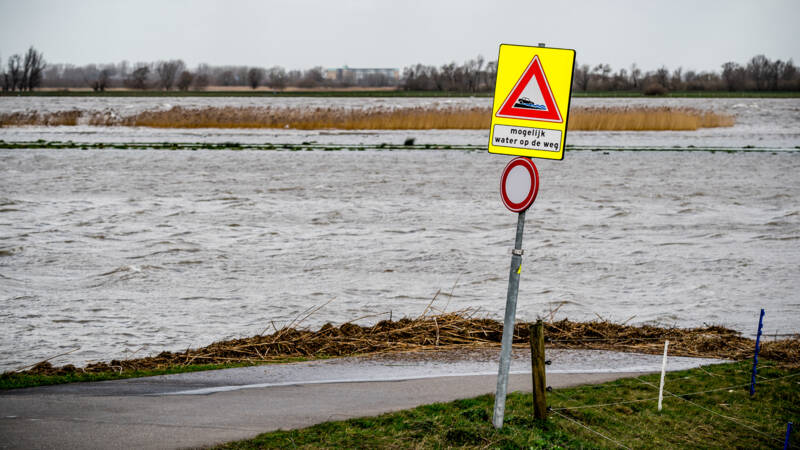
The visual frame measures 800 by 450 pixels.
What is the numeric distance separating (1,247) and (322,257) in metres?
7.93

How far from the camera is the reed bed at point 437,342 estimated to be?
1015 centimetres

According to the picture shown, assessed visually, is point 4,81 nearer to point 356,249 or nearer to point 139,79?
point 139,79

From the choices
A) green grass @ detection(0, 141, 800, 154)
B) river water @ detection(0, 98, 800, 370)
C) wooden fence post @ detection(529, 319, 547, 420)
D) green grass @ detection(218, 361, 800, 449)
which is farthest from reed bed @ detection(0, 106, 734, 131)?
wooden fence post @ detection(529, 319, 547, 420)

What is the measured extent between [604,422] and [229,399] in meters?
3.64

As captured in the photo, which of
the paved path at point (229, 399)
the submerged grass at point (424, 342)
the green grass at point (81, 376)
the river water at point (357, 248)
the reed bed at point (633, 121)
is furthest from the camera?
the reed bed at point (633, 121)

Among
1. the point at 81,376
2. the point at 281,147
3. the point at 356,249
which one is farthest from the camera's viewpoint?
the point at 281,147

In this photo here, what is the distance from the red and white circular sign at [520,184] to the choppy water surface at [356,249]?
596 cm

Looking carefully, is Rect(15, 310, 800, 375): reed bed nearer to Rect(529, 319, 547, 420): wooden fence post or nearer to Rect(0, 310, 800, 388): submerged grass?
Rect(0, 310, 800, 388): submerged grass

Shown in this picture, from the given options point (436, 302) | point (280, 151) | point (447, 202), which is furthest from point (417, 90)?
point (436, 302)

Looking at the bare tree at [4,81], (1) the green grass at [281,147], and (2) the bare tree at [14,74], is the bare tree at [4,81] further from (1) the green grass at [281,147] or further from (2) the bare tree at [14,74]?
(1) the green grass at [281,147]

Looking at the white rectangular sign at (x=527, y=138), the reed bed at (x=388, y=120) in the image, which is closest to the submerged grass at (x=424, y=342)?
the white rectangular sign at (x=527, y=138)

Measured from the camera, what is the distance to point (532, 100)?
670 cm

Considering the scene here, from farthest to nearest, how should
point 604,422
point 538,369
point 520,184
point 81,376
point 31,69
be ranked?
1. point 31,69
2. point 81,376
3. point 604,422
4. point 538,369
5. point 520,184

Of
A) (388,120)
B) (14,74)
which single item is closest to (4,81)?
(14,74)
